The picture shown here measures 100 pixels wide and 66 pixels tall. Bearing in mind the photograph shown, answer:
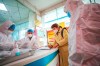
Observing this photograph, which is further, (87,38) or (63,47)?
(63,47)

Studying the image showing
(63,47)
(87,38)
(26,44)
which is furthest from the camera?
(26,44)

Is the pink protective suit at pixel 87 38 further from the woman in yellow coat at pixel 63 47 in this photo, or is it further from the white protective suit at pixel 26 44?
the white protective suit at pixel 26 44

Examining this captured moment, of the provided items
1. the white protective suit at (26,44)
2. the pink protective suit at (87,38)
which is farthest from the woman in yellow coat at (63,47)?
the pink protective suit at (87,38)

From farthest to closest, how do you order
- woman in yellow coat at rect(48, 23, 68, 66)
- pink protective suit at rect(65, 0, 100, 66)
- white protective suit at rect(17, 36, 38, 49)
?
white protective suit at rect(17, 36, 38, 49), woman in yellow coat at rect(48, 23, 68, 66), pink protective suit at rect(65, 0, 100, 66)

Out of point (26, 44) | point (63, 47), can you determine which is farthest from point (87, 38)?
point (26, 44)

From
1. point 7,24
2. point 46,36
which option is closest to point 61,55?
point 7,24

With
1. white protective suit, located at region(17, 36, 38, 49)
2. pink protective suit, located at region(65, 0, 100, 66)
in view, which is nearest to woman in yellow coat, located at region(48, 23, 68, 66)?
white protective suit, located at region(17, 36, 38, 49)

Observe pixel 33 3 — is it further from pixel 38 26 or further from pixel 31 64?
pixel 31 64

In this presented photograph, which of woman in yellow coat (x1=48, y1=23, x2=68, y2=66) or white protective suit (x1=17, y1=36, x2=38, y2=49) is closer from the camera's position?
woman in yellow coat (x1=48, y1=23, x2=68, y2=66)

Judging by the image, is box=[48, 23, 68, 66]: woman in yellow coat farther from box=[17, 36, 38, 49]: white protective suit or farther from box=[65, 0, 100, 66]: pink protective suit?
box=[65, 0, 100, 66]: pink protective suit

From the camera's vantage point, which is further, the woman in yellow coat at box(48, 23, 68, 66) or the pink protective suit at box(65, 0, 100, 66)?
the woman in yellow coat at box(48, 23, 68, 66)

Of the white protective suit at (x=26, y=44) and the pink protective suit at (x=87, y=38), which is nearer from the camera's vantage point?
the pink protective suit at (x=87, y=38)

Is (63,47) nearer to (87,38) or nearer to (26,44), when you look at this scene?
(26,44)

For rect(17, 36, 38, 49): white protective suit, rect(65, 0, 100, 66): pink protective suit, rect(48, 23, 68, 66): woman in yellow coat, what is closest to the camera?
rect(65, 0, 100, 66): pink protective suit
